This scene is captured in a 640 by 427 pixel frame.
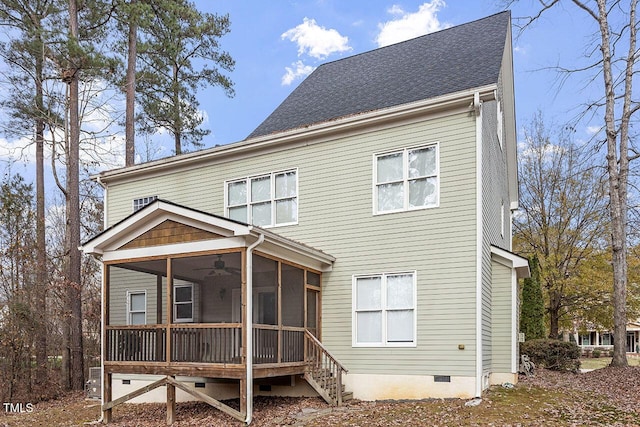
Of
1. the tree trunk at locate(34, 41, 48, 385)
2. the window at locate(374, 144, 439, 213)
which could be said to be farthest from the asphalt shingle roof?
the tree trunk at locate(34, 41, 48, 385)

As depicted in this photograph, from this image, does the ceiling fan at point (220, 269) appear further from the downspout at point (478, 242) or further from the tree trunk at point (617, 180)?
the tree trunk at point (617, 180)

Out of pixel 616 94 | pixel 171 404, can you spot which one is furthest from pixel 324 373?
pixel 616 94

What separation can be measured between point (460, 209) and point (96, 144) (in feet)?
50.8

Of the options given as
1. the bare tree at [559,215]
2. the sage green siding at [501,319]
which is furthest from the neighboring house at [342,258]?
the bare tree at [559,215]

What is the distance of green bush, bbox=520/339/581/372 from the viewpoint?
17062 mm

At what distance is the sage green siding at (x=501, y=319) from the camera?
12164 mm

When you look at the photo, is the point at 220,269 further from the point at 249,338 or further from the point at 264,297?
the point at 249,338

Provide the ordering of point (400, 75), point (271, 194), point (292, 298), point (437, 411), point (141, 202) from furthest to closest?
point (141, 202)
point (400, 75)
point (271, 194)
point (292, 298)
point (437, 411)

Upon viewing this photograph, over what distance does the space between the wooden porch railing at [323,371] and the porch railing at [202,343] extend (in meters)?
0.25

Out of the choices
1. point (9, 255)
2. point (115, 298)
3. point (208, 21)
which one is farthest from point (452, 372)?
point (208, 21)

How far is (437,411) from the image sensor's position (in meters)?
9.38

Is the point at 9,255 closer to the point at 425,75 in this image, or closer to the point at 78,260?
the point at 78,260

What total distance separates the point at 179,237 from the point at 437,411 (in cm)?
573

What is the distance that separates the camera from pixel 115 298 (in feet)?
50.5
